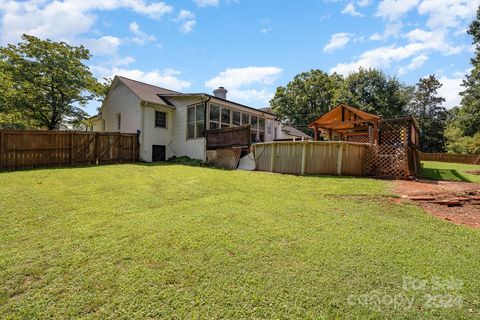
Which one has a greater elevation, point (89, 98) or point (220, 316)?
point (89, 98)

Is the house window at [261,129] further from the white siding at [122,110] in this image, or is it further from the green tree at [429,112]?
the green tree at [429,112]

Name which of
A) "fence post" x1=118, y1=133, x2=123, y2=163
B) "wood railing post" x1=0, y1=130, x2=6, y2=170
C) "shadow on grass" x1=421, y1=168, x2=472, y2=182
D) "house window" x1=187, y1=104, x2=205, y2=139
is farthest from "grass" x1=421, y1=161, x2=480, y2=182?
"wood railing post" x1=0, y1=130, x2=6, y2=170

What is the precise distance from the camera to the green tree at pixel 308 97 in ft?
116

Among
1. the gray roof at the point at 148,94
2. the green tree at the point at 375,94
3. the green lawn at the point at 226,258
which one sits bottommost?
the green lawn at the point at 226,258

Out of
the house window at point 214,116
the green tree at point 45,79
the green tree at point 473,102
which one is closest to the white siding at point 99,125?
the green tree at point 45,79

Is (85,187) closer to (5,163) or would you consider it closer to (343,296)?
(5,163)

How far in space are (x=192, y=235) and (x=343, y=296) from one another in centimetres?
224

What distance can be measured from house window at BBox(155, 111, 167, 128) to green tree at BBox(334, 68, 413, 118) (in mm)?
21818

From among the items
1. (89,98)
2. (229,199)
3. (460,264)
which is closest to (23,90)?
(89,98)

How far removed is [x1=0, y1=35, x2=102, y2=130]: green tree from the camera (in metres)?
14.7

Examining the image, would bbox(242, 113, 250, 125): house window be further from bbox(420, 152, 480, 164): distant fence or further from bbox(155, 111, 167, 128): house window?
bbox(420, 152, 480, 164): distant fence

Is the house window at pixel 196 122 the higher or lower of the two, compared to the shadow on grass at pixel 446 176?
higher

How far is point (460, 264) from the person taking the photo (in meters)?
3.16

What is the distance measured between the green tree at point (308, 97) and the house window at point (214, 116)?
23.2m
